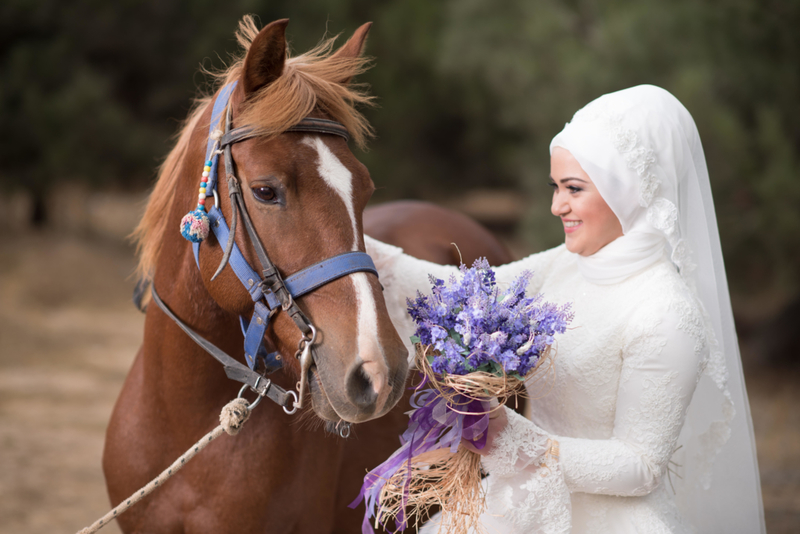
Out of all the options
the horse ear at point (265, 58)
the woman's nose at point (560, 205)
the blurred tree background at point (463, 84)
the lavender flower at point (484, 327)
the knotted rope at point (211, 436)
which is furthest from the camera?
the blurred tree background at point (463, 84)

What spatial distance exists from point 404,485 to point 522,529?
0.34 m

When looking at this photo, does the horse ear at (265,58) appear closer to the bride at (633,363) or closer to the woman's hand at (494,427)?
the bride at (633,363)

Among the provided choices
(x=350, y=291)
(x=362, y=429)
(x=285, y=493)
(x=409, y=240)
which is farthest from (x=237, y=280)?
(x=409, y=240)

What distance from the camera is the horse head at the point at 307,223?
4.37 feet

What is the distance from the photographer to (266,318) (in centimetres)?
144

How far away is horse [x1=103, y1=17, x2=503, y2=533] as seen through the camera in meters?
1.38

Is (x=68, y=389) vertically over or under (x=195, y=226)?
under

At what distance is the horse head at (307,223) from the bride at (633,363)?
0.38 metres

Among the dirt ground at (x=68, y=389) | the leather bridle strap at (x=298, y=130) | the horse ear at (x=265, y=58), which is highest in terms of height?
the horse ear at (x=265, y=58)

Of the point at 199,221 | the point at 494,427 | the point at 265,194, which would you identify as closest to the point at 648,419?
the point at 494,427

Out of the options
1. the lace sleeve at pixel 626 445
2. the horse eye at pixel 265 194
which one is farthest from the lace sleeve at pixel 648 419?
the horse eye at pixel 265 194

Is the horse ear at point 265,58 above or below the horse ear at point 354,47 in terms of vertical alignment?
below

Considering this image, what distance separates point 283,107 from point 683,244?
110cm

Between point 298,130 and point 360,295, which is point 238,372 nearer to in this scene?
point 360,295
